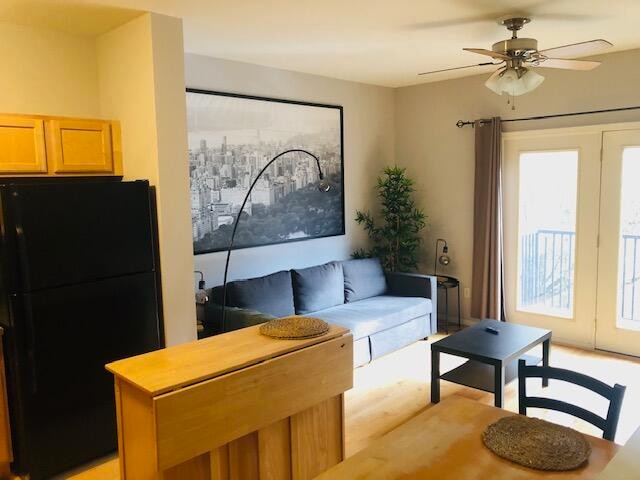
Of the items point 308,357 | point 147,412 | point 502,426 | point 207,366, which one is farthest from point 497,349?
point 147,412

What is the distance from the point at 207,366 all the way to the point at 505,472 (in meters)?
1.16

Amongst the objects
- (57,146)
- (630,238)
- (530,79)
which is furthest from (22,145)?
(630,238)

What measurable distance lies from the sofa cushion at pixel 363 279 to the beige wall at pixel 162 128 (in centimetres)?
198

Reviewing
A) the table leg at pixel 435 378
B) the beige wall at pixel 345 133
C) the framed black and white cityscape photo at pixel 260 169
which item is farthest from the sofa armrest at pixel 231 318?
the table leg at pixel 435 378

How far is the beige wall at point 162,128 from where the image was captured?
123 inches

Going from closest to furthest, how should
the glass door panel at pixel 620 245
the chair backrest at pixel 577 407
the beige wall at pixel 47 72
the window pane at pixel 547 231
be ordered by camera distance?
the chair backrest at pixel 577 407 < the beige wall at pixel 47 72 < the glass door panel at pixel 620 245 < the window pane at pixel 547 231

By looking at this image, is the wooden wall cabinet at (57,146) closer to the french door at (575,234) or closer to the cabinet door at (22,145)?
the cabinet door at (22,145)

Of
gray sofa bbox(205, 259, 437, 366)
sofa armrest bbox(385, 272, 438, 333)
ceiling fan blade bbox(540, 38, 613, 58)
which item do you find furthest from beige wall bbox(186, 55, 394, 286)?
ceiling fan blade bbox(540, 38, 613, 58)

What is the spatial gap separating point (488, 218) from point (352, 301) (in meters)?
1.57

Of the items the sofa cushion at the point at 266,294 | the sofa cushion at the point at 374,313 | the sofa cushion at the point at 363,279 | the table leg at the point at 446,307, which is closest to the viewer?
the sofa cushion at the point at 266,294

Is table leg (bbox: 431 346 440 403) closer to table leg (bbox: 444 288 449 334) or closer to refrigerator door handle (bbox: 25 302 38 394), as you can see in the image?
table leg (bbox: 444 288 449 334)

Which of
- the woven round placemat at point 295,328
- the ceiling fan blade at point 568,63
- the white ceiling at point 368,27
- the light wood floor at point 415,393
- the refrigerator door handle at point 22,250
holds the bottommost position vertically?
the light wood floor at point 415,393

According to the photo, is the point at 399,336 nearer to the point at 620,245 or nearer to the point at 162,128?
the point at 620,245

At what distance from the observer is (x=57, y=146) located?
3062 millimetres
